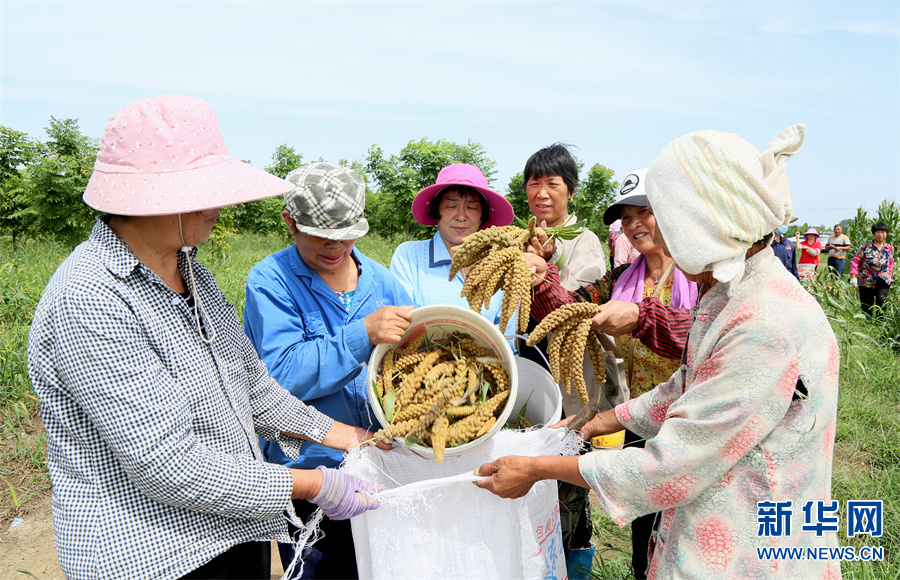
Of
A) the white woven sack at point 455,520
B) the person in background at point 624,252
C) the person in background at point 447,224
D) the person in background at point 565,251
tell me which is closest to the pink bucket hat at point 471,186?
the person in background at point 447,224

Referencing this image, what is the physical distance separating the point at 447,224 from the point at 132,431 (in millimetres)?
1781

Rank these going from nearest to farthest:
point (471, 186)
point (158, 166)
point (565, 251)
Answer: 1. point (158, 166)
2. point (471, 186)
3. point (565, 251)

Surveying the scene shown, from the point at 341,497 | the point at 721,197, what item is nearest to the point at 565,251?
the point at 721,197

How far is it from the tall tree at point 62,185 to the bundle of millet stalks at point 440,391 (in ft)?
34.0

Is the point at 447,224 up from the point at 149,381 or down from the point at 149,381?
up

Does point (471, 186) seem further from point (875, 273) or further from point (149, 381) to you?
point (875, 273)

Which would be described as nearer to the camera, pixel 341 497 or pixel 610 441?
pixel 341 497

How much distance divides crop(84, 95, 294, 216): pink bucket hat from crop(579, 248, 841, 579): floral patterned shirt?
1.11m

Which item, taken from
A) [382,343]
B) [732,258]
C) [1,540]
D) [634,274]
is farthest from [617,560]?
[1,540]

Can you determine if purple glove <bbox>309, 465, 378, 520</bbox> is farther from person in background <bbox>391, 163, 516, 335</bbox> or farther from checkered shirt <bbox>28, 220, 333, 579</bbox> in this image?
person in background <bbox>391, 163, 516, 335</bbox>

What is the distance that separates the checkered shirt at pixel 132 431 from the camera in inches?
46.6

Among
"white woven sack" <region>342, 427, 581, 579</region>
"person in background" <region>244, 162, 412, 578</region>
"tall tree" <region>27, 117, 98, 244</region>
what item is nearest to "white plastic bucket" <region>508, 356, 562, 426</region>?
"white woven sack" <region>342, 427, 581, 579</region>

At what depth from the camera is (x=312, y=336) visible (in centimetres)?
198

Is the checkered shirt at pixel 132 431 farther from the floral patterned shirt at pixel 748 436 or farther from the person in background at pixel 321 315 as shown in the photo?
the floral patterned shirt at pixel 748 436
